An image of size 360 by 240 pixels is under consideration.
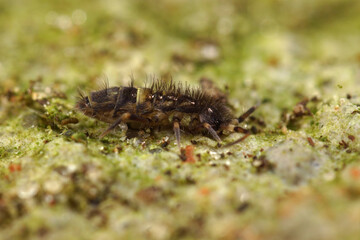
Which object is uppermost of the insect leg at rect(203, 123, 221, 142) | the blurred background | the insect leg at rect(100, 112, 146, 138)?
the blurred background

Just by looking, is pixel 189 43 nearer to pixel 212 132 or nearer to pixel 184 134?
pixel 184 134

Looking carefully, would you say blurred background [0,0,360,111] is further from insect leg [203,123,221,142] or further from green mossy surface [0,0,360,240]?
insect leg [203,123,221,142]

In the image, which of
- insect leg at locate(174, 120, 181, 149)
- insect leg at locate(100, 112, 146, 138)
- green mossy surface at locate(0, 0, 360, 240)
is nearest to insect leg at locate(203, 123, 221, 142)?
green mossy surface at locate(0, 0, 360, 240)

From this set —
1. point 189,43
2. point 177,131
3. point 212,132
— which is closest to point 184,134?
point 177,131

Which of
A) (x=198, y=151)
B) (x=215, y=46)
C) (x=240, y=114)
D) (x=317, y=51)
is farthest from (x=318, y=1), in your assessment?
(x=198, y=151)

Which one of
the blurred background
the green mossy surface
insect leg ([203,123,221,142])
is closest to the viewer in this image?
the green mossy surface

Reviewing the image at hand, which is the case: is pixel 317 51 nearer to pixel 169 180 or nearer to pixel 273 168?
pixel 273 168

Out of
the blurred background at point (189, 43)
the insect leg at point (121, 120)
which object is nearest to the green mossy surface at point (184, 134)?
the blurred background at point (189, 43)

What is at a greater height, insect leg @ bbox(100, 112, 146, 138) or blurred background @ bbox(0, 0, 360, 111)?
blurred background @ bbox(0, 0, 360, 111)

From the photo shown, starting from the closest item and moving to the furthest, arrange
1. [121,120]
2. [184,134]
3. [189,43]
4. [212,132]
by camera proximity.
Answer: [121,120]
[212,132]
[184,134]
[189,43]
